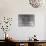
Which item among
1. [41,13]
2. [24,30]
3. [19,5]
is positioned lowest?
[24,30]

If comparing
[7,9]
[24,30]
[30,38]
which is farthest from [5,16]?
[30,38]

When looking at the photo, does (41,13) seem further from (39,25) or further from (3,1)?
(3,1)

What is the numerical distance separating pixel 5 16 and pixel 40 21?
0.94m

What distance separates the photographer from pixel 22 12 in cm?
318

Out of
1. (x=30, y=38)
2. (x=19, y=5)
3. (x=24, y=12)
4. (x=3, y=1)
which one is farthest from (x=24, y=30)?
(x=3, y=1)

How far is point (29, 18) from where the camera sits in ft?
10.5

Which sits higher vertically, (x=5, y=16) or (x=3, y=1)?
(x=3, y=1)

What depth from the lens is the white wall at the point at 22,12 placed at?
3.14 m

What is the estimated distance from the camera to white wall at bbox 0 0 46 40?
124 inches

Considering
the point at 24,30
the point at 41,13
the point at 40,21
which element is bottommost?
the point at 24,30

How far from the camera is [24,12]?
3186mm

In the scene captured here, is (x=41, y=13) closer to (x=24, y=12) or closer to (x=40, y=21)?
(x=40, y=21)

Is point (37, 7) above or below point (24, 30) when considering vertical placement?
above

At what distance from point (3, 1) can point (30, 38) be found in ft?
3.99
